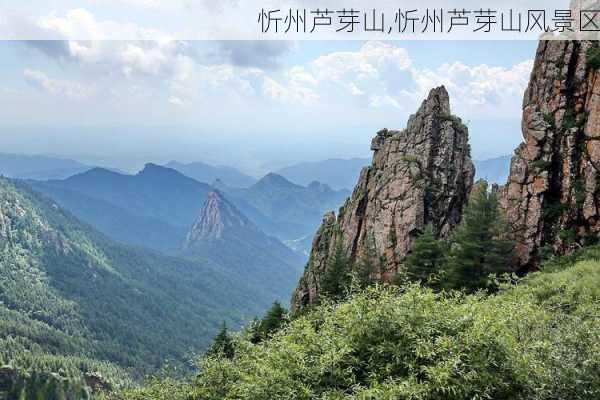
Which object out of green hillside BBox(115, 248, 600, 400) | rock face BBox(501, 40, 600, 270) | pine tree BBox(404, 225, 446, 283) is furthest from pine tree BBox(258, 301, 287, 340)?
green hillside BBox(115, 248, 600, 400)

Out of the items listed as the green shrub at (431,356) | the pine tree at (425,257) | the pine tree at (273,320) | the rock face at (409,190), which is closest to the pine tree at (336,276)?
the rock face at (409,190)

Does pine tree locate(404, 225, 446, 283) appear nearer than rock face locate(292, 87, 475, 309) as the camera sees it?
Yes

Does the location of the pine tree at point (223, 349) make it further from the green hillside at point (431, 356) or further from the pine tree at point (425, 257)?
the pine tree at point (425, 257)

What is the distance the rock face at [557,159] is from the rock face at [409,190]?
7.74 meters

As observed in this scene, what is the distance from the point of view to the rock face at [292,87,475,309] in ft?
166

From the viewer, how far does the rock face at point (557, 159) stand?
128 feet

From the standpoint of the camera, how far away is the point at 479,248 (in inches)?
1554

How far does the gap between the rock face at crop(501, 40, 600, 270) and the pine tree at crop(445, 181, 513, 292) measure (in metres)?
2.62

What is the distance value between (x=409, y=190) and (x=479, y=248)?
13584mm

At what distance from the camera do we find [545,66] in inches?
1716

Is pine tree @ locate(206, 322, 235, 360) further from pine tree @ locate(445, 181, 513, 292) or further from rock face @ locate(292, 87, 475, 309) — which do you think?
pine tree @ locate(445, 181, 513, 292)

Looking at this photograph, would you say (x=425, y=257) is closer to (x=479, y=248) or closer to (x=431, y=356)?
(x=479, y=248)

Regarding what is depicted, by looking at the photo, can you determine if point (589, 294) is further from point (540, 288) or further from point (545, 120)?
point (545, 120)

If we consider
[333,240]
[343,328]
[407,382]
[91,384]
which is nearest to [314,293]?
[333,240]
